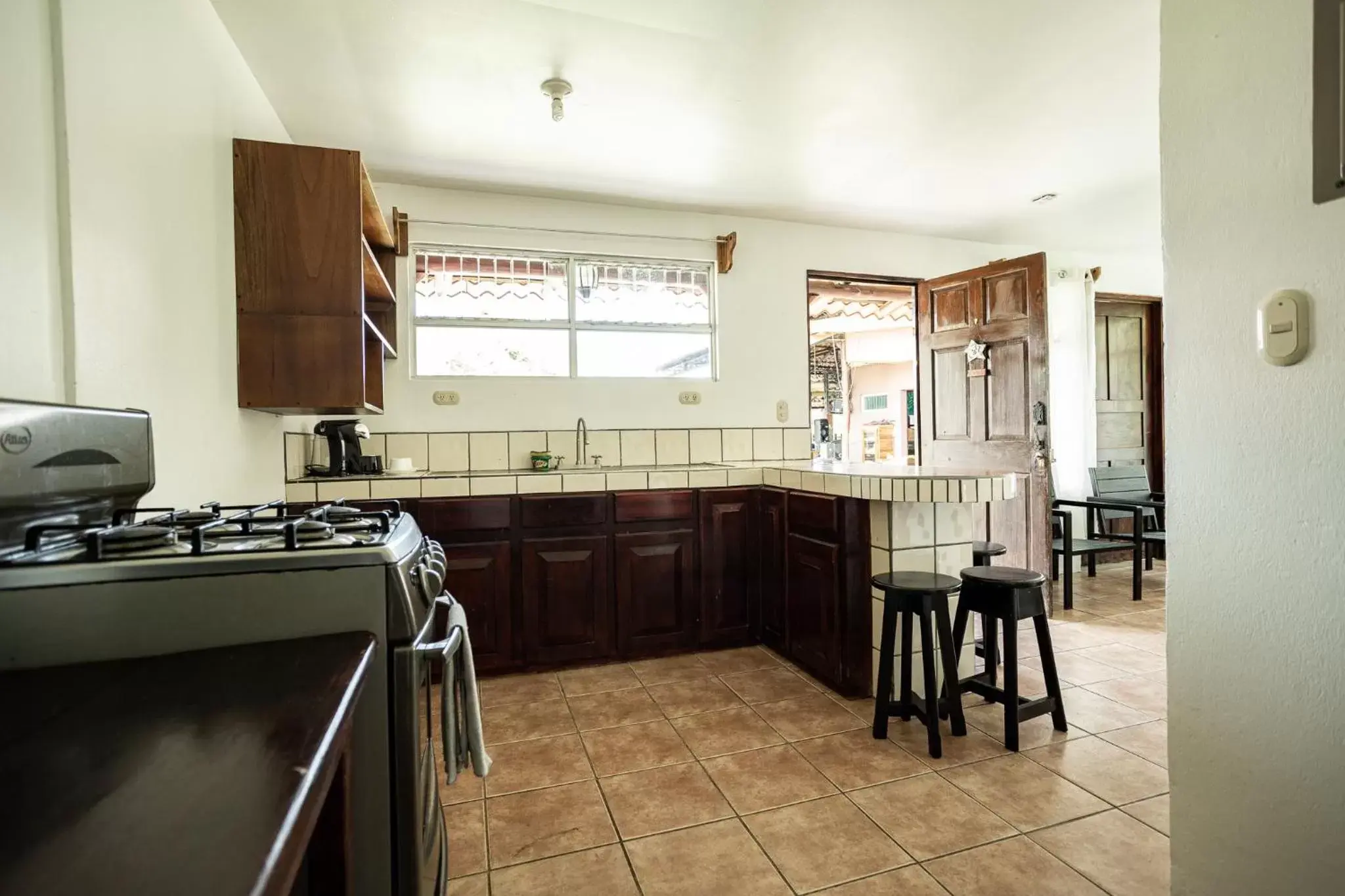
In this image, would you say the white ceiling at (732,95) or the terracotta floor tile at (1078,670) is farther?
the terracotta floor tile at (1078,670)

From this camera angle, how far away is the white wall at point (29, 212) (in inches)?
43.7

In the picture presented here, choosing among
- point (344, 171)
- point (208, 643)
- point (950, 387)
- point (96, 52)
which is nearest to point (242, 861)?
point (208, 643)

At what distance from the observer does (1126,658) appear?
2.92 meters

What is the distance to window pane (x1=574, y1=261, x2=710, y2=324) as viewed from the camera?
144 inches

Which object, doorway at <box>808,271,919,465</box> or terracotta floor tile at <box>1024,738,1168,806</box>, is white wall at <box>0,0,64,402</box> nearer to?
terracotta floor tile at <box>1024,738,1168,806</box>

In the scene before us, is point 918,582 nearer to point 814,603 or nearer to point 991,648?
point 991,648

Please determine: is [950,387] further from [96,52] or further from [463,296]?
[96,52]

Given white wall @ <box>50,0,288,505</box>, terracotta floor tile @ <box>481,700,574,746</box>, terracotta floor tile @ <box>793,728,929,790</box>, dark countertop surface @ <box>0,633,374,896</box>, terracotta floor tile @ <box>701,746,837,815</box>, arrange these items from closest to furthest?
1. dark countertop surface @ <box>0,633,374,896</box>
2. white wall @ <box>50,0,288,505</box>
3. terracotta floor tile @ <box>701,746,837,815</box>
4. terracotta floor tile @ <box>793,728,929,790</box>
5. terracotta floor tile @ <box>481,700,574,746</box>

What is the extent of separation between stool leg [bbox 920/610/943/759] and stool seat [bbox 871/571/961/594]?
0.26 feet

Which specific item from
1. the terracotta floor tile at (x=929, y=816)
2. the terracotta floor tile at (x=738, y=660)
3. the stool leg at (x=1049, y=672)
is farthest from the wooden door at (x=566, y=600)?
the stool leg at (x=1049, y=672)

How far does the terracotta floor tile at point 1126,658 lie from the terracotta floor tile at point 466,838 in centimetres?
275

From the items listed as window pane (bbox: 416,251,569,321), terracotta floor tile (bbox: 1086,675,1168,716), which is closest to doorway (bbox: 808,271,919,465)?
window pane (bbox: 416,251,569,321)

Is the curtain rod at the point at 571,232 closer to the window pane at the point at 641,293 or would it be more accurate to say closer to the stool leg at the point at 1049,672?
the window pane at the point at 641,293

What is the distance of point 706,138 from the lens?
9.43 feet
